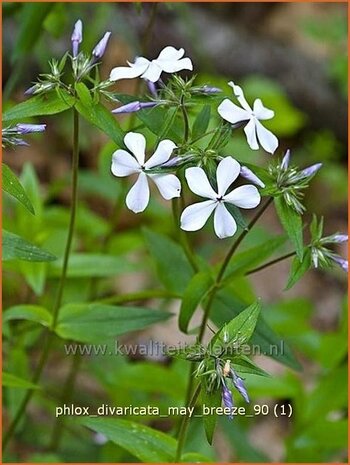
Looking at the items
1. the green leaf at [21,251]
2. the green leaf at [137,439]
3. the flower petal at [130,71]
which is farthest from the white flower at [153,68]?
the green leaf at [137,439]

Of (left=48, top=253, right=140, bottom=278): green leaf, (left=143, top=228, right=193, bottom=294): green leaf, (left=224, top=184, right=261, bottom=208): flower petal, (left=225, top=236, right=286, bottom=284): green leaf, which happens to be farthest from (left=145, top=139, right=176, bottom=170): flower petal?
(left=48, top=253, right=140, bottom=278): green leaf

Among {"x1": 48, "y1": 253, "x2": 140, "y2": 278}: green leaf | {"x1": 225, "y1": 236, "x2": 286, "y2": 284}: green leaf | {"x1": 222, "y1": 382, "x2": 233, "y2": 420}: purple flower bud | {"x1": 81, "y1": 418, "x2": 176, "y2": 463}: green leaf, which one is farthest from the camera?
{"x1": 48, "y1": 253, "x2": 140, "y2": 278}: green leaf

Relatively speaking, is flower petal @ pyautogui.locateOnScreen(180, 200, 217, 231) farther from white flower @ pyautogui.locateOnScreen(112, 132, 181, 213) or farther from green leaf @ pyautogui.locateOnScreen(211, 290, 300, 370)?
green leaf @ pyautogui.locateOnScreen(211, 290, 300, 370)

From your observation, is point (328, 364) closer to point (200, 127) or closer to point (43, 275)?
point (43, 275)

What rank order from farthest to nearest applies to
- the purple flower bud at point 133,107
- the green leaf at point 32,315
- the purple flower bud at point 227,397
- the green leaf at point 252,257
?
the green leaf at point 32,315 → the green leaf at point 252,257 → the purple flower bud at point 133,107 → the purple flower bud at point 227,397

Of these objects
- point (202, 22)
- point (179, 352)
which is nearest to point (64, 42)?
point (202, 22)

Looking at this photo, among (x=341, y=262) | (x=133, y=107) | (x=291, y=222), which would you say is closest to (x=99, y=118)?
(x=133, y=107)

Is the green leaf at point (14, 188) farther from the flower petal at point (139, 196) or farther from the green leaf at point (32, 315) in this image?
the green leaf at point (32, 315)
